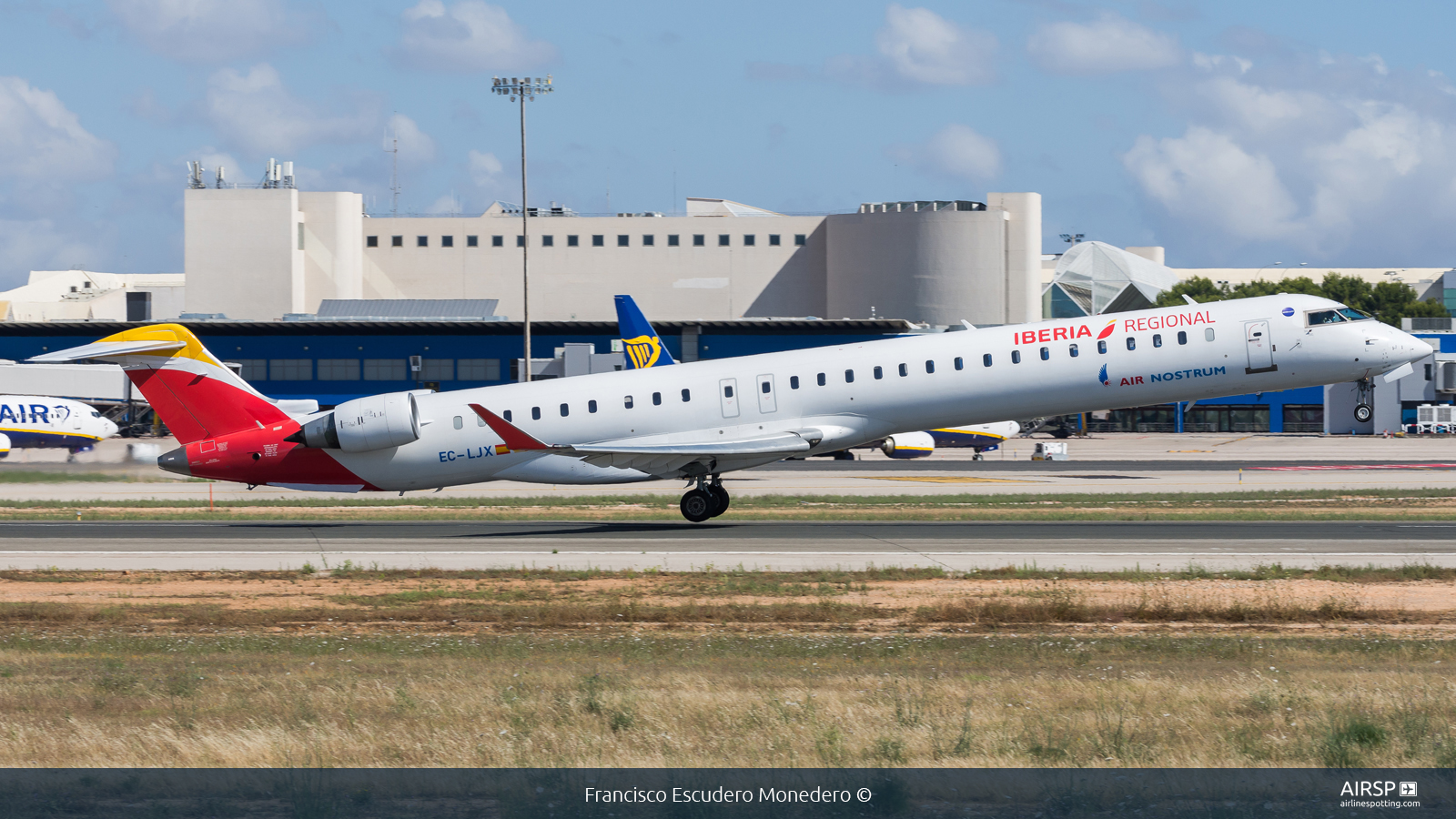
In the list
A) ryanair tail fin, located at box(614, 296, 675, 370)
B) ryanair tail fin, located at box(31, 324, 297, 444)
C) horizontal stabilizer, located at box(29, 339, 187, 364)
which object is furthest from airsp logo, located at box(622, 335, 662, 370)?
horizontal stabilizer, located at box(29, 339, 187, 364)

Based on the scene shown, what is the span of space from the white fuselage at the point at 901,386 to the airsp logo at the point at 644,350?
17190mm

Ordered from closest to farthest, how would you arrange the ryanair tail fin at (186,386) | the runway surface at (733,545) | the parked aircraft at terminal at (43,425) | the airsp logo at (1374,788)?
the airsp logo at (1374,788) < the runway surface at (733,545) < the ryanair tail fin at (186,386) < the parked aircraft at terminal at (43,425)

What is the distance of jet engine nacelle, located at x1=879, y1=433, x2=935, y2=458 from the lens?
7169 cm

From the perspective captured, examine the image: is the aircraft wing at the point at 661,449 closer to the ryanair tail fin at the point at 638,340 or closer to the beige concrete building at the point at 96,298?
the ryanair tail fin at the point at 638,340

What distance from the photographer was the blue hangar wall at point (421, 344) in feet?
339

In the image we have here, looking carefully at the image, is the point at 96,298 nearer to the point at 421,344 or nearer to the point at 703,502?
the point at 421,344

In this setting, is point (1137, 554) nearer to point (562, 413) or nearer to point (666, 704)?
point (562, 413)

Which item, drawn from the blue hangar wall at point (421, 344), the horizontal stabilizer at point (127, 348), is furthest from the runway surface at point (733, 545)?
the blue hangar wall at point (421, 344)

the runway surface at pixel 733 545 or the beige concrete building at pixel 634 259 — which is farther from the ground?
the beige concrete building at pixel 634 259

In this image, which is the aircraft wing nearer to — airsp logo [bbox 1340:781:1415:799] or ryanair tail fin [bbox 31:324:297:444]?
ryanair tail fin [bbox 31:324:297:444]

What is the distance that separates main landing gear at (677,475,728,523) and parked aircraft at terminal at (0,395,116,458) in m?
54.7

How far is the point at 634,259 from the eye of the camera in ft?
424

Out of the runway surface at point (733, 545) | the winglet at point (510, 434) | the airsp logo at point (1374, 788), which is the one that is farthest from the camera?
the winglet at point (510, 434)

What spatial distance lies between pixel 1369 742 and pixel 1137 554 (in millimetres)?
15511
